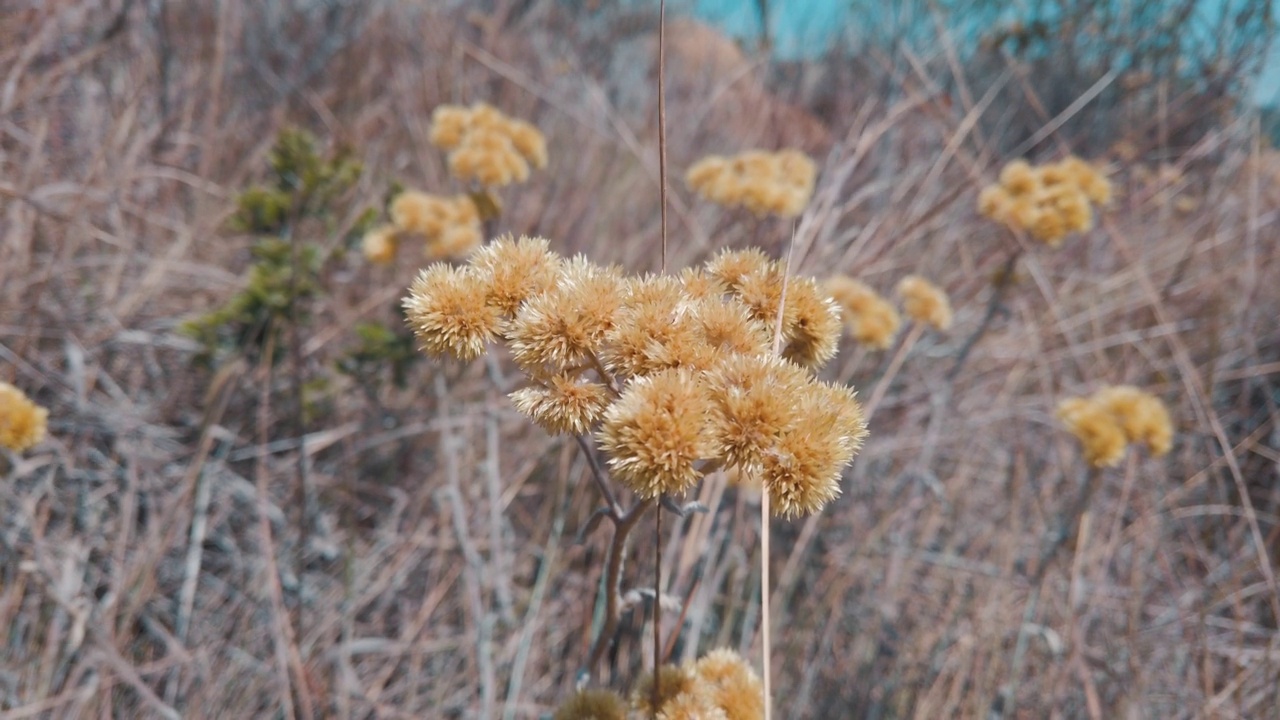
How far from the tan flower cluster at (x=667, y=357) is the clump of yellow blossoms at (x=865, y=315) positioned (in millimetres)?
911

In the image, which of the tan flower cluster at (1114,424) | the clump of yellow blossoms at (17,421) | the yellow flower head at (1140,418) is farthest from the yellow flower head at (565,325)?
the yellow flower head at (1140,418)

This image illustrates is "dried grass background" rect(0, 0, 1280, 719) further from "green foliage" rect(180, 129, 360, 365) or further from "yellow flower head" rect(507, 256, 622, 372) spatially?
"yellow flower head" rect(507, 256, 622, 372)

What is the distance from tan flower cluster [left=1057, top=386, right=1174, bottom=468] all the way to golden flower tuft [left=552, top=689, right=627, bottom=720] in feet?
4.92

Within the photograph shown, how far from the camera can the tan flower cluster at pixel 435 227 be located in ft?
6.46

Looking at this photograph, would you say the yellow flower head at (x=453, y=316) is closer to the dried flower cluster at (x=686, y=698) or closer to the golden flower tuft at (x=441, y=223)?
the dried flower cluster at (x=686, y=698)

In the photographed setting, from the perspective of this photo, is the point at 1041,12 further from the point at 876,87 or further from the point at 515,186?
the point at 515,186

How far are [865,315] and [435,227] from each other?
3.91ft

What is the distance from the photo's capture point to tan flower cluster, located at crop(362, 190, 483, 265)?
77.5 inches

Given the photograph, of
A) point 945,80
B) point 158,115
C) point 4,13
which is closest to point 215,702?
point 158,115

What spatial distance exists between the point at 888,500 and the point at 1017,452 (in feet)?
1.74

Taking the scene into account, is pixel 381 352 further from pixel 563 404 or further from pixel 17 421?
pixel 563 404

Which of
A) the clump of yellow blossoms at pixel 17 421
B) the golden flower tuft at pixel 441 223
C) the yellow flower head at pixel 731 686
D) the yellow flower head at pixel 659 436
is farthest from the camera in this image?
the golden flower tuft at pixel 441 223

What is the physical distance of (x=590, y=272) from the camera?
0.92m

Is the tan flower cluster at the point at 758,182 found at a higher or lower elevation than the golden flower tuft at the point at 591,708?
higher
